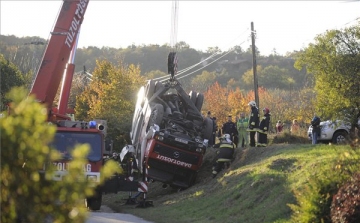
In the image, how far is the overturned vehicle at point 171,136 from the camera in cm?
2430

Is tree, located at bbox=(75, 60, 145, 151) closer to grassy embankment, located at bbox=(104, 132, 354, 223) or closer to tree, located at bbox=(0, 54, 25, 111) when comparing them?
tree, located at bbox=(0, 54, 25, 111)

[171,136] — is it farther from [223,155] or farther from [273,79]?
[273,79]

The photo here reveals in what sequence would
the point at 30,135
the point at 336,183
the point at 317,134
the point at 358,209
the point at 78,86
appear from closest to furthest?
the point at 30,135 < the point at 358,209 < the point at 336,183 < the point at 317,134 < the point at 78,86

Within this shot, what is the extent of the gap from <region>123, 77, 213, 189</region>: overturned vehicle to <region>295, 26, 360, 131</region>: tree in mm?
4251

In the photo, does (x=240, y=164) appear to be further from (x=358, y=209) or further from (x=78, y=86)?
(x=78, y=86)

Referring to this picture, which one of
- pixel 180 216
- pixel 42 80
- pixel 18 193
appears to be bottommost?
pixel 180 216

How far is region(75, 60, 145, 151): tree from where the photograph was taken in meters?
37.7

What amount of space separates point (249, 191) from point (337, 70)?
822 centimetres

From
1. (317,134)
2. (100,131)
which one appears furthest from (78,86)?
(100,131)

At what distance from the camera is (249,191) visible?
19.3 m

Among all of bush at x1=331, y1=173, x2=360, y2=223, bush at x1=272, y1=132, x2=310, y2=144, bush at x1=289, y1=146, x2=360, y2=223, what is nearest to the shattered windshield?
bush at x1=289, y1=146, x2=360, y2=223

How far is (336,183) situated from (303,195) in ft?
2.07

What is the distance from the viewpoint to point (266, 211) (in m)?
16.7

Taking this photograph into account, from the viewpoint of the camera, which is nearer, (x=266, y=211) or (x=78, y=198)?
(x=78, y=198)
